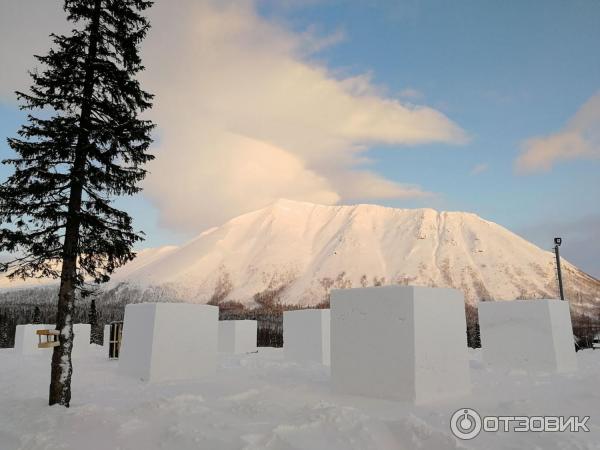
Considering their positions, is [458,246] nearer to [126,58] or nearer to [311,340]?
[311,340]

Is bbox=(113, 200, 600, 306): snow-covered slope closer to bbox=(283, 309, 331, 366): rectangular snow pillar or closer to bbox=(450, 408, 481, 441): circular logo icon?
bbox=(283, 309, 331, 366): rectangular snow pillar

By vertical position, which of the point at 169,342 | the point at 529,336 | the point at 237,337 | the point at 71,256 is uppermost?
the point at 71,256

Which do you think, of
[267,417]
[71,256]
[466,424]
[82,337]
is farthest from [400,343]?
[82,337]

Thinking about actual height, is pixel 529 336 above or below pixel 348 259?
below

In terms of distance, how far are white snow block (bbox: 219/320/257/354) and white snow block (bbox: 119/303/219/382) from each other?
40.7 feet

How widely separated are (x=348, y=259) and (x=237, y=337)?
289 feet

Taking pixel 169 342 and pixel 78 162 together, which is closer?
pixel 78 162

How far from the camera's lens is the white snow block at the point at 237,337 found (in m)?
28.6

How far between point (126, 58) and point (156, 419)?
8785 mm

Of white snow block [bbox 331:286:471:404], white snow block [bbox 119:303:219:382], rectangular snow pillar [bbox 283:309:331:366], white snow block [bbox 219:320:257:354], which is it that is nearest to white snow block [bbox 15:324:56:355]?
white snow block [bbox 219:320:257:354]

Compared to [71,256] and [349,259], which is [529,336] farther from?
[349,259]

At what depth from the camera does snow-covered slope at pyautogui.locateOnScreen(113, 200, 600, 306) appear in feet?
335

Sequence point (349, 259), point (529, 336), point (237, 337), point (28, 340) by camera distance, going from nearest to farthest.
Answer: point (529, 336) → point (28, 340) → point (237, 337) → point (349, 259)

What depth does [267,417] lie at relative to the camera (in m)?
8.19
